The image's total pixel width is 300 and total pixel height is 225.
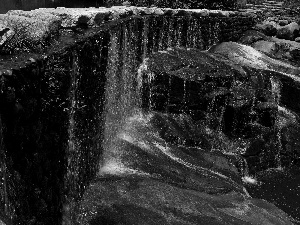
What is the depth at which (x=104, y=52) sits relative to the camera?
5.68m

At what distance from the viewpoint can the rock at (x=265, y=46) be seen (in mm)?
11773

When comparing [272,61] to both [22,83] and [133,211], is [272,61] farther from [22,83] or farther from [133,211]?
[22,83]

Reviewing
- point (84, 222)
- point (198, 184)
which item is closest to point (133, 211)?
point (84, 222)

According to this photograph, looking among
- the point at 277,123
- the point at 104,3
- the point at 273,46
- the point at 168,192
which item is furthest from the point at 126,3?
the point at 168,192

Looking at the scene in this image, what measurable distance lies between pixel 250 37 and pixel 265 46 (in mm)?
585

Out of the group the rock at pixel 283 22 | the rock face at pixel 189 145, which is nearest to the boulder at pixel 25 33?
the rock face at pixel 189 145

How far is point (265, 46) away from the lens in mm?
11891

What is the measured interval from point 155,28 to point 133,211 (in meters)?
5.16

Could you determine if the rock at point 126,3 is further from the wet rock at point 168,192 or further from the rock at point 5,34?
the rock at point 5,34

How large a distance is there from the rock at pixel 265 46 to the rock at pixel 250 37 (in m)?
0.17

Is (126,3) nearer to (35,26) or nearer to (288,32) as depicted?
(288,32)

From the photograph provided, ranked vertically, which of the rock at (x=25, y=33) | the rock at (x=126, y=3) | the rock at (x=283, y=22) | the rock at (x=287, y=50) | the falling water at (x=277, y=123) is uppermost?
the rock at (x=126, y=3)

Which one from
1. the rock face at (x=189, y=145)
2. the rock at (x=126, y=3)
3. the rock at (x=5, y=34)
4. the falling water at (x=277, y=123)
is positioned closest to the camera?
the rock at (x=5, y=34)

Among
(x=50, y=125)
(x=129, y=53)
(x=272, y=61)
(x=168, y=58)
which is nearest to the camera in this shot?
(x=50, y=125)
